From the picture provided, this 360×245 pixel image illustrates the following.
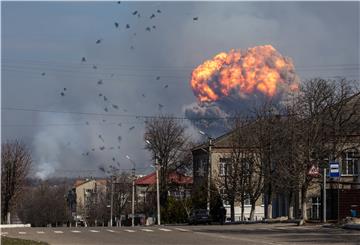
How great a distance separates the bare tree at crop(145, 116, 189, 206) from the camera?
255ft

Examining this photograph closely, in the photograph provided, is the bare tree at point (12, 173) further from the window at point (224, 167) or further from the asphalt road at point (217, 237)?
the asphalt road at point (217, 237)

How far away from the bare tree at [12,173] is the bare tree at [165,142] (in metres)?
14.6

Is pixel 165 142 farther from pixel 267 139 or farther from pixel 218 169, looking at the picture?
pixel 267 139

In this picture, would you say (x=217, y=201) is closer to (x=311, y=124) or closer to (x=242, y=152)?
(x=242, y=152)

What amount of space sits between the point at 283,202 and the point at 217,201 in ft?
28.7

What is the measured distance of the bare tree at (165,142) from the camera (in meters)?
77.8

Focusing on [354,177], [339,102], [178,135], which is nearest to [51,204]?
[178,135]

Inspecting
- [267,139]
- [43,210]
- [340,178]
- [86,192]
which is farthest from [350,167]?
[86,192]

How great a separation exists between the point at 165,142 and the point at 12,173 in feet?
59.5

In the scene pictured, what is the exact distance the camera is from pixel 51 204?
13950 centimetres

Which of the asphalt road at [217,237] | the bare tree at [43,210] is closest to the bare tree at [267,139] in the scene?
the asphalt road at [217,237]

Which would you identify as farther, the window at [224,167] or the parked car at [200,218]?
the window at [224,167]

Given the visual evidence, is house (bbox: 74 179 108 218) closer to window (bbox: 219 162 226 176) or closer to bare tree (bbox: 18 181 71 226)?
bare tree (bbox: 18 181 71 226)

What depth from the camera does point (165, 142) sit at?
7819 centimetres
